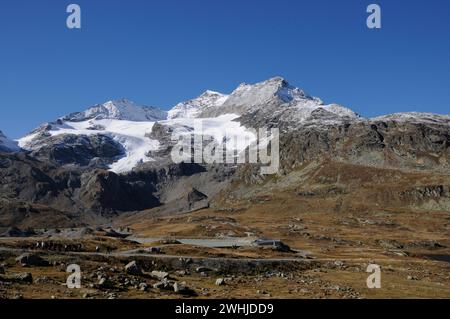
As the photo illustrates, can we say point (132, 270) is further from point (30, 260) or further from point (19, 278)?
point (19, 278)

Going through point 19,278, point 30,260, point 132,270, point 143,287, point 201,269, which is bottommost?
point 201,269

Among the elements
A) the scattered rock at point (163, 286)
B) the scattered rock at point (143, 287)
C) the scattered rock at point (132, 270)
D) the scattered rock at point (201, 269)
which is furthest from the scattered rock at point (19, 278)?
the scattered rock at point (201, 269)

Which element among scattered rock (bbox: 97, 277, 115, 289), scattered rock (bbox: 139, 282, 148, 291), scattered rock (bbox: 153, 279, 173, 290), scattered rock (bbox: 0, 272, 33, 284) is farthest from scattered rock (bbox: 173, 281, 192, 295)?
scattered rock (bbox: 0, 272, 33, 284)

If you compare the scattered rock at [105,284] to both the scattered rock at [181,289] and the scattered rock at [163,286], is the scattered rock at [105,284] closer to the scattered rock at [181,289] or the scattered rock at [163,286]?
the scattered rock at [163,286]

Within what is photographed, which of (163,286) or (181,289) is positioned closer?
(181,289)

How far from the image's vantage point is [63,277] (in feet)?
173

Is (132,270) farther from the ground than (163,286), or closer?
closer

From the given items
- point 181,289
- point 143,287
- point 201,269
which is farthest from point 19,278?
point 201,269

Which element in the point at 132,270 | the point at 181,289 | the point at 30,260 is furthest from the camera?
the point at 30,260

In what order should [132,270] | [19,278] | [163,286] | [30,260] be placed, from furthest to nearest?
1. [30,260]
2. [132,270]
3. [163,286]
4. [19,278]

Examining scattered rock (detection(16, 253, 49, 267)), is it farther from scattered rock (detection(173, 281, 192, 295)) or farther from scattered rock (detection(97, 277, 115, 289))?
scattered rock (detection(173, 281, 192, 295))
